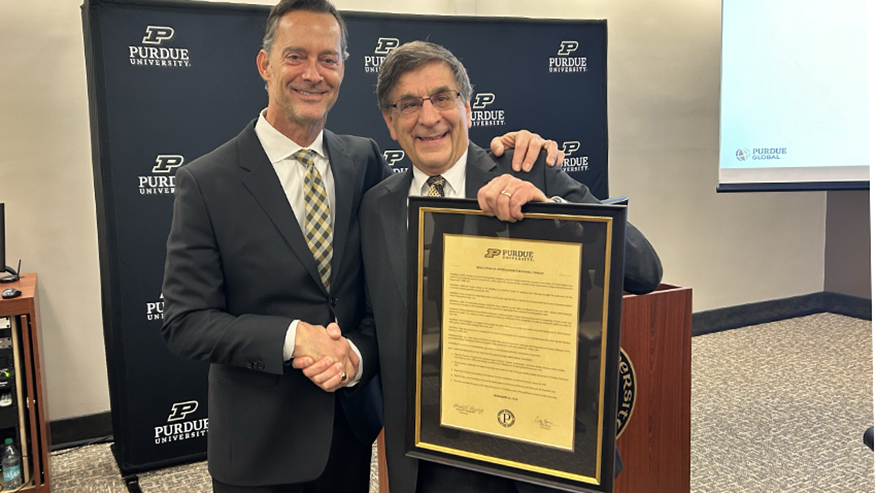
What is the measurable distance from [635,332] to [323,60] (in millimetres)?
1356

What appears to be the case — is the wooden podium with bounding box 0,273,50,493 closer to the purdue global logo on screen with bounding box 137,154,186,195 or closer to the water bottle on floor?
the water bottle on floor

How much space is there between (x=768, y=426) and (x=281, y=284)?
309cm

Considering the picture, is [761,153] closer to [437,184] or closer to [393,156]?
[393,156]

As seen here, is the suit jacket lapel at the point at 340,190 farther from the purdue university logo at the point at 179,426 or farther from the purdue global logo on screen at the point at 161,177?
the purdue university logo at the point at 179,426

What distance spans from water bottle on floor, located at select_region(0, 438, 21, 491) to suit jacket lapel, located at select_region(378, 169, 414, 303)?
2.26m

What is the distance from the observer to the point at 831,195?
5.93 metres

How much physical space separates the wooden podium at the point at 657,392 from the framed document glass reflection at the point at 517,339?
103cm

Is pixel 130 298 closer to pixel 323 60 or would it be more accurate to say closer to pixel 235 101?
pixel 235 101

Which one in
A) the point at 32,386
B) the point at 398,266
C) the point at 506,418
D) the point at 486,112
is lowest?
the point at 32,386

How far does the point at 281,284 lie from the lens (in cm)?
151

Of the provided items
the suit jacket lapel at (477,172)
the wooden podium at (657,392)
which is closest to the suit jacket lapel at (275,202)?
the suit jacket lapel at (477,172)

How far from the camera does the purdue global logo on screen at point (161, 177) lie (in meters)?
3.05
